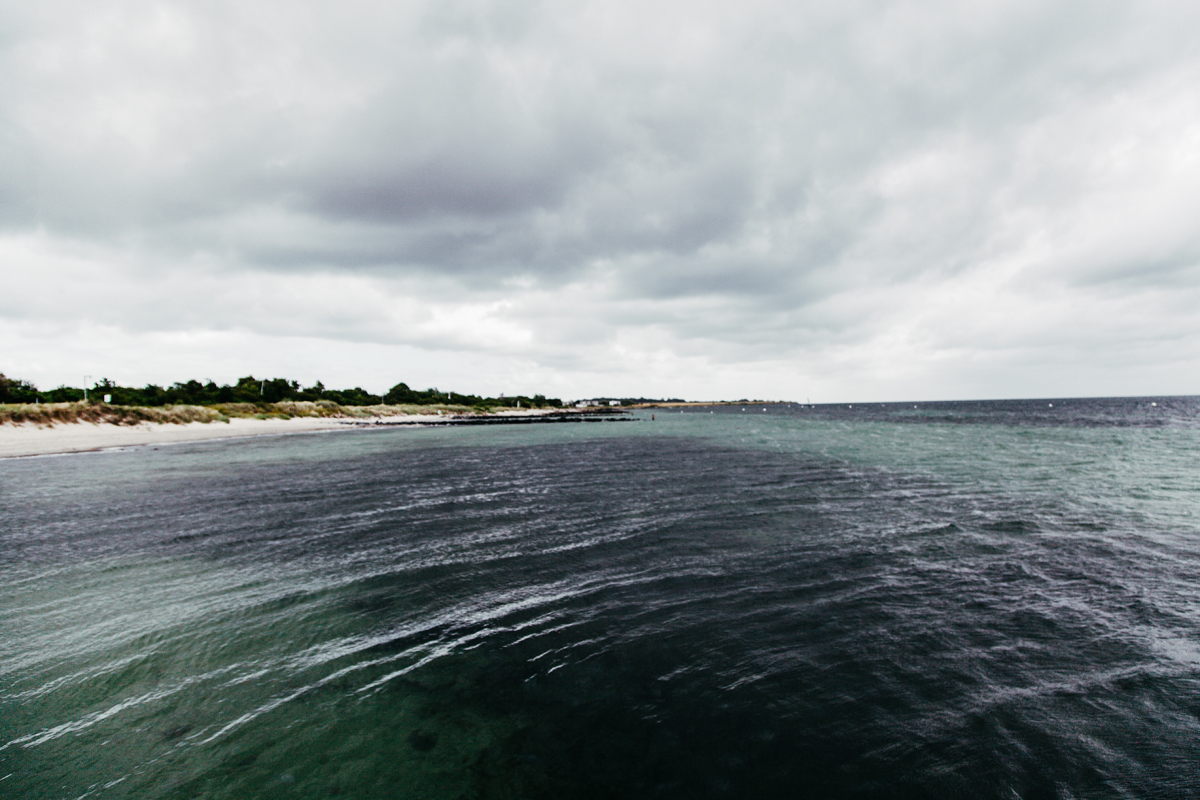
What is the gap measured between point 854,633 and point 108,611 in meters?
15.2

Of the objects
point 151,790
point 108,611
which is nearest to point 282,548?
point 108,611

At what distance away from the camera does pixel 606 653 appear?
27.7 feet

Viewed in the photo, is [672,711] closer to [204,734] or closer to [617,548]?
[204,734]

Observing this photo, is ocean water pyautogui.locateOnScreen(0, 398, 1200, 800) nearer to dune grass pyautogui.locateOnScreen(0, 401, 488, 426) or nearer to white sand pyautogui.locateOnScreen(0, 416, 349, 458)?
white sand pyautogui.locateOnScreen(0, 416, 349, 458)

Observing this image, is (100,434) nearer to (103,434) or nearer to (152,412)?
(103,434)

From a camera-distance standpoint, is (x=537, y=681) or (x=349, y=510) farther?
(x=349, y=510)

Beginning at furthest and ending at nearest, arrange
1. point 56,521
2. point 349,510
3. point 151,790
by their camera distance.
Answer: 1. point 349,510
2. point 56,521
3. point 151,790

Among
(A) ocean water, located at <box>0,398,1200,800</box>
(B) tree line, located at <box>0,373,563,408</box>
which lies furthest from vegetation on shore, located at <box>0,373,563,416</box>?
(A) ocean water, located at <box>0,398,1200,800</box>

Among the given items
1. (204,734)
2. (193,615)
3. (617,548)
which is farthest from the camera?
(617,548)

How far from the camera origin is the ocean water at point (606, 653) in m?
5.78

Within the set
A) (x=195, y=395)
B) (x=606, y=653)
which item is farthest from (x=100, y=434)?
(x=606, y=653)

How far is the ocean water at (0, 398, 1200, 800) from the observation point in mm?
5777

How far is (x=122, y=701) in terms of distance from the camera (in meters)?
7.16

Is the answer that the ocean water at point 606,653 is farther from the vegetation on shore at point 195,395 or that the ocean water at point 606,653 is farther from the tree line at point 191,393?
the tree line at point 191,393
